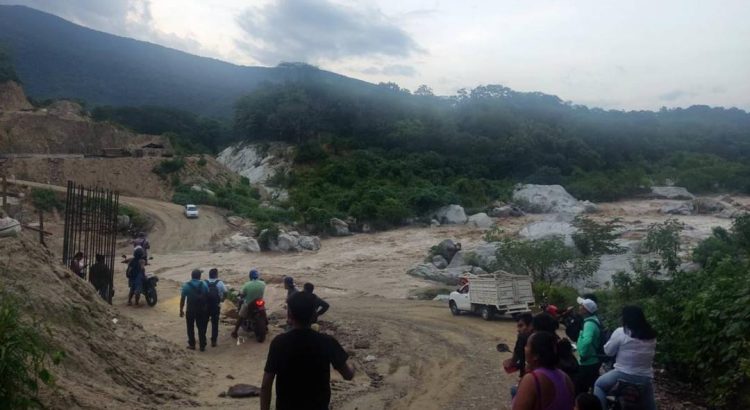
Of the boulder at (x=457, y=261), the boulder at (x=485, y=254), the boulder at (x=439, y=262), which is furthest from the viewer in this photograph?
the boulder at (x=439, y=262)

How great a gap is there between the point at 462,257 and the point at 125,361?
21.3 meters

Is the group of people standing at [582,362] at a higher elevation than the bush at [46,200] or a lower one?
higher

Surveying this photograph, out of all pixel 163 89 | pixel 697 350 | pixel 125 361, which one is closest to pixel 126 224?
pixel 125 361

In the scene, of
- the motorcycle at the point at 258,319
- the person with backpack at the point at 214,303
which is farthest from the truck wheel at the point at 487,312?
the person with backpack at the point at 214,303

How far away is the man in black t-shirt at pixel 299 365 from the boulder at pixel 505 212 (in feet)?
154

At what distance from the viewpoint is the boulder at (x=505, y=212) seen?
49938 mm

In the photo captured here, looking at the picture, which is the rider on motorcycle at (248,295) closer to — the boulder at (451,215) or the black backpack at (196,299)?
the black backpack at (196,299)

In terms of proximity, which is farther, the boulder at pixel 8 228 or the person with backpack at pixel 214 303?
the person with backpack at pixel 214 303

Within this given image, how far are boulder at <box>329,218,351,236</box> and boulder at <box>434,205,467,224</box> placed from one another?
8.07 m

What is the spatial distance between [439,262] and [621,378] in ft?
79.9

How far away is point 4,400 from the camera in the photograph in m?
4.21

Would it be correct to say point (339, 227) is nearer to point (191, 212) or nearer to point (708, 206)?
point (191, 212)

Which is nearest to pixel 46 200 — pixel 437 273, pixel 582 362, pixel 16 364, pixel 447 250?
pixel 447 250

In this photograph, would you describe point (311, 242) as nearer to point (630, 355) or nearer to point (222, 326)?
point (222, 326)
